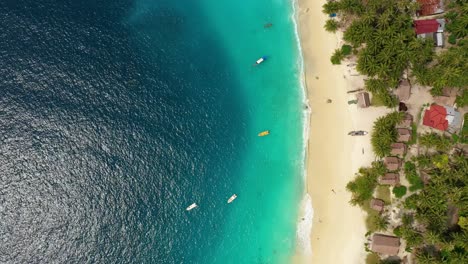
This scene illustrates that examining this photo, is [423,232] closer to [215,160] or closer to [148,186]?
[215,160]

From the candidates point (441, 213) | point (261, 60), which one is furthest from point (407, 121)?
point (261, 60)

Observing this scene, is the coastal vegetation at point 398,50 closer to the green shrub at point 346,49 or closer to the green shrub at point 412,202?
the green shrub at point 346,49

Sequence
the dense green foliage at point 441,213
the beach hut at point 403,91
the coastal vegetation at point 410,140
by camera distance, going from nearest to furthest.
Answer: the dense green foliage at point 441,213
the coastal vegetation at point 410,140
the beach hut at point 403,91

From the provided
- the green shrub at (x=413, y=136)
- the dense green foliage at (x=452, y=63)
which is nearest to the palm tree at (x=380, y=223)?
the green shrub at (x=413, y=136)

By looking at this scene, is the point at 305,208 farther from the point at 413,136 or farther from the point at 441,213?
the point at 413,136

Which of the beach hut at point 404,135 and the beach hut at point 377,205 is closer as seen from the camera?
the beach hut at point 377,205

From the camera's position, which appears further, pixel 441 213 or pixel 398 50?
pixel 398 50
